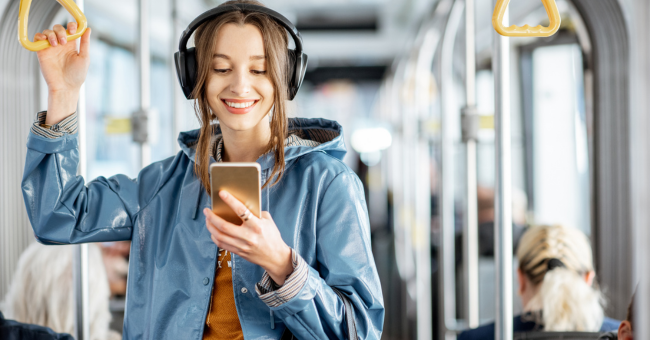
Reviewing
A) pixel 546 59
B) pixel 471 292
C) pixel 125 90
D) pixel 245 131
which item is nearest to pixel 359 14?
pixel 546 59

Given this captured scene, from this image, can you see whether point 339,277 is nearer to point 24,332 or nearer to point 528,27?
point 528,27

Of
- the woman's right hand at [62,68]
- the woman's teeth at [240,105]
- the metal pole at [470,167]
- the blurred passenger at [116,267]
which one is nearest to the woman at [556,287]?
the metal pole at [470,167]

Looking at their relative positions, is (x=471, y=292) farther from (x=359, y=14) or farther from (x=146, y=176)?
(x=359, y=14)

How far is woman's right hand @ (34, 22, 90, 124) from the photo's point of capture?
104 centimetres

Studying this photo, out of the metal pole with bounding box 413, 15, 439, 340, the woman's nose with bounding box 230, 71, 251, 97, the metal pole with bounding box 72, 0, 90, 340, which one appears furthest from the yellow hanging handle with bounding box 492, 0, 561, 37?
the metal pole with bounding box 413, 15, 439, 340

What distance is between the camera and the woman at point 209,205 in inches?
40.6

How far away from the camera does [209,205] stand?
111 cm

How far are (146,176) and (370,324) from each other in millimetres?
578

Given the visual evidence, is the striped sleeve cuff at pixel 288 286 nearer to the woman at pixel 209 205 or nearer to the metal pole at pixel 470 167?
the woman at pixel 209 205

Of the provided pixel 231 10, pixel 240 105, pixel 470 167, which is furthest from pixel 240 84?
pixel 470 167

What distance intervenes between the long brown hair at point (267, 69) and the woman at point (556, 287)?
1.11 meters

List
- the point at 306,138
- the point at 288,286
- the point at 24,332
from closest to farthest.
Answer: the point at 288,286 → the point at 306,138 → the point at 24,332

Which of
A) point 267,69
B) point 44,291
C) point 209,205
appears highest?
point 267,69

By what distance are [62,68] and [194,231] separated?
0.42 meters
